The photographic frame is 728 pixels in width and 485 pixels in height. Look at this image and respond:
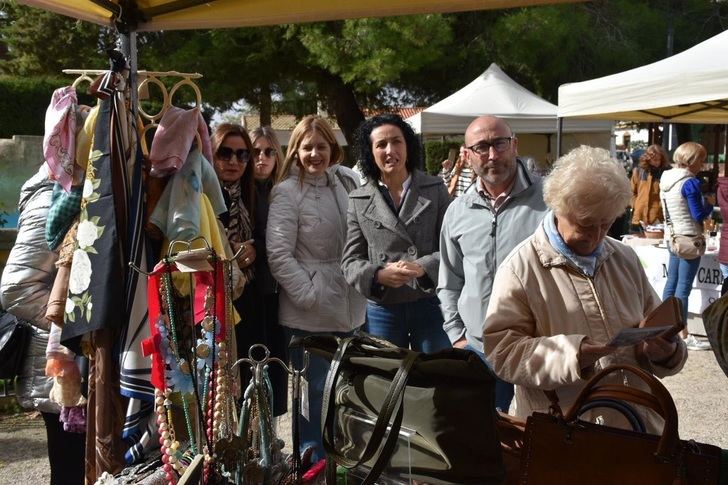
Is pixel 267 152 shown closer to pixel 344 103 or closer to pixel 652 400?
pixel 652 400

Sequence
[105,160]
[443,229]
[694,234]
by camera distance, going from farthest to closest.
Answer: [694,234] < [443,229] < [105,160]

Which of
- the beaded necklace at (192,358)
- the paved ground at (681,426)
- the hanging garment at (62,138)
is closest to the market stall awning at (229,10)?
the hanging garment at (62,138)

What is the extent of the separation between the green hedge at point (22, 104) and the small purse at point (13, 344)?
1044cm

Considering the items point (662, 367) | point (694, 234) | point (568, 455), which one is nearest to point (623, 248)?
point (662, 367)

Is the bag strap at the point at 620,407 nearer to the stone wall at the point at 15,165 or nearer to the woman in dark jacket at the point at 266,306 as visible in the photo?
the woman in dark jacket at the point at 266,306

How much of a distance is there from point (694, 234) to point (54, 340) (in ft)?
18.3

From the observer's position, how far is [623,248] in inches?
88.3

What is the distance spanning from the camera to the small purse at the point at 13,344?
8.60ft

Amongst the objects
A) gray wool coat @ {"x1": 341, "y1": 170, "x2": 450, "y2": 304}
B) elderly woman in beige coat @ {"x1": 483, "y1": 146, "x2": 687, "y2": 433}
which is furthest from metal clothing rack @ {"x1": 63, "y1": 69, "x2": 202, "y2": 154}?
elderly woman in beige coat @ {"x1": 483, "y1": 146, "x2": 687, "y2": 433}

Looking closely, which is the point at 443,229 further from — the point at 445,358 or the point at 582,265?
the point at 445,358

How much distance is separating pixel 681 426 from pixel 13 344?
3.91 metres

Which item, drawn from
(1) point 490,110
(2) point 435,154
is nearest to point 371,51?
(1) point 490,110

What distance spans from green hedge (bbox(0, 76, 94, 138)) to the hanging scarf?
9971mm

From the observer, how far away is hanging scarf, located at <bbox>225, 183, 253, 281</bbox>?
332 cm
